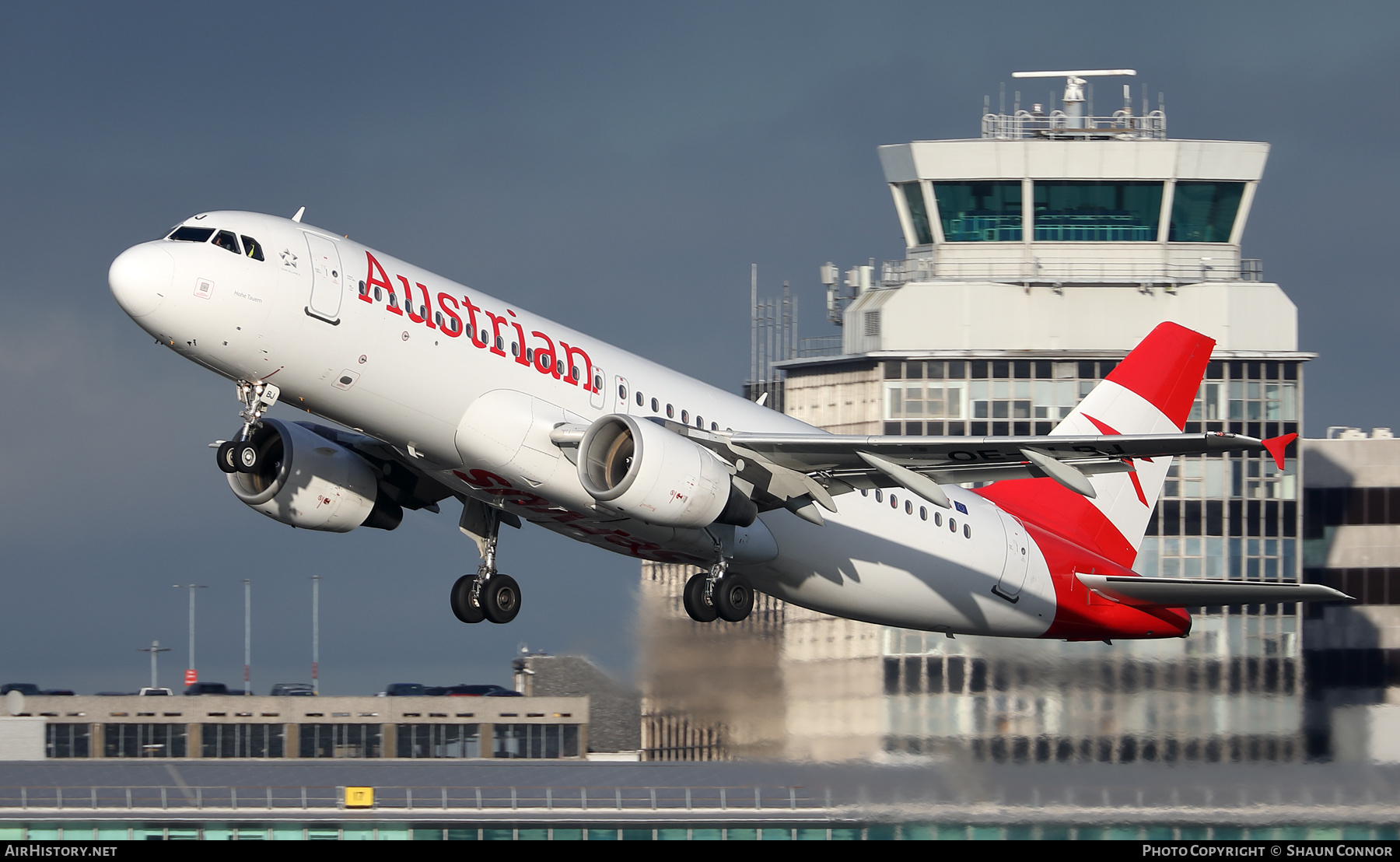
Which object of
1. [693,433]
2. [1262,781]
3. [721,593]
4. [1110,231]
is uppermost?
[1110,231]

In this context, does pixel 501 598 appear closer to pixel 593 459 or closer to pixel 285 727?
pixel 593 459

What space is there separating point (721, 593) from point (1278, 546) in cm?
4272

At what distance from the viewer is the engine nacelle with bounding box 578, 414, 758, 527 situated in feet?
99.1

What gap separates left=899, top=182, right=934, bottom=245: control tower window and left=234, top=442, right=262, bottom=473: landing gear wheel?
44.1 m

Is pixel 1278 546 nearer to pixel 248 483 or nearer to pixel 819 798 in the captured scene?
pixel 819 798

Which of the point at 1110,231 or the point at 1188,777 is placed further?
the point at 1110,231

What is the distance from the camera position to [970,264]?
69875 mm

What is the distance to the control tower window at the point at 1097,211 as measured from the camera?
69562 mm

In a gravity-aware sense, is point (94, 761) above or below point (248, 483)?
below

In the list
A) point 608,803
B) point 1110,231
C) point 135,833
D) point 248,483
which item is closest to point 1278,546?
point 1110,231

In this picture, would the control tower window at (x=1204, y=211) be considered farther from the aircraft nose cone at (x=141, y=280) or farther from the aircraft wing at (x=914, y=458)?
the aircraft nose cone at (x=141, y=280)

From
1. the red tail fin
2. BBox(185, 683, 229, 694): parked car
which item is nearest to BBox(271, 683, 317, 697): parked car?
BBox(185, 683, 229, 694): parked car

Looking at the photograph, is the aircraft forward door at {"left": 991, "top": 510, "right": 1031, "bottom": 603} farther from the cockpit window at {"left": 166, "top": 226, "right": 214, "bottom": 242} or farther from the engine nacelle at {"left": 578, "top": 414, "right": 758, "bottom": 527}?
the cockpit window at {"left": 166, "top": 226, "right": 214, "bottom": 242}
